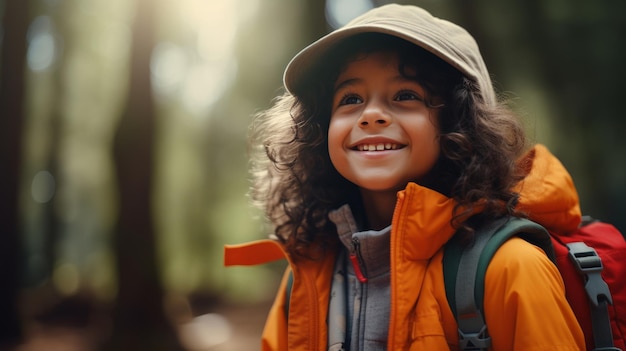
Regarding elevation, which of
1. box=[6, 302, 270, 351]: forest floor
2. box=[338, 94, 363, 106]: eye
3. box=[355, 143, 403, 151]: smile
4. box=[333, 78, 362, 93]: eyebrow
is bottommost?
box=[6, 302, 270, 351]: forest floor

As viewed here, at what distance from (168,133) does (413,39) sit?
31.4 feet

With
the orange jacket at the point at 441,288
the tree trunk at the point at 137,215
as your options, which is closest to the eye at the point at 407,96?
the orange jacket at the point at 441,288

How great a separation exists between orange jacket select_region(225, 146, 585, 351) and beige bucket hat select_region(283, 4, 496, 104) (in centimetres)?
39

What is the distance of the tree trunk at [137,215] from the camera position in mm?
6105

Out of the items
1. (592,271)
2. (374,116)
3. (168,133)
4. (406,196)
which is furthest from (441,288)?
(168,133)

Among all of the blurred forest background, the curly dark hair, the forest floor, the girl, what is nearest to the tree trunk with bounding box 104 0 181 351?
the blurred forest background

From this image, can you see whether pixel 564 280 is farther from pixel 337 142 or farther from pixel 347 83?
pixel 347 83

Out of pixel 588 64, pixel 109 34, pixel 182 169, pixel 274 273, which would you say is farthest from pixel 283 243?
pixel 274 273

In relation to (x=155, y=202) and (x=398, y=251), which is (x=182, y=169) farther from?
(x=398, y=251)

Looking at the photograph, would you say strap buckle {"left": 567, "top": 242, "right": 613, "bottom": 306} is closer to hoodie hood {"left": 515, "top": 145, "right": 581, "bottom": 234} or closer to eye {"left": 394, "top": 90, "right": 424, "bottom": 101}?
hoodie hood {"left": 515, "top": 145, "right": 581, "bottom": 234}

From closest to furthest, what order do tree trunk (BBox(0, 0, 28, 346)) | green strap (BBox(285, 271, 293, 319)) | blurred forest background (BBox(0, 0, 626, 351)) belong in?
green strap (BBox(285, 271, 293, 319)) → blurred forest background (BBox(0, 0, 626, 351)) → tree trunk (BBox(0, 0, 28, 346))

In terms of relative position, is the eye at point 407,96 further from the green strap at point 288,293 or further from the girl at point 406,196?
the green strap at point 288,293

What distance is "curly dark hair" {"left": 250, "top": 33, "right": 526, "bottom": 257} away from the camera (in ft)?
5.49

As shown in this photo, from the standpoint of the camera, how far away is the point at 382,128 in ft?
5.51
